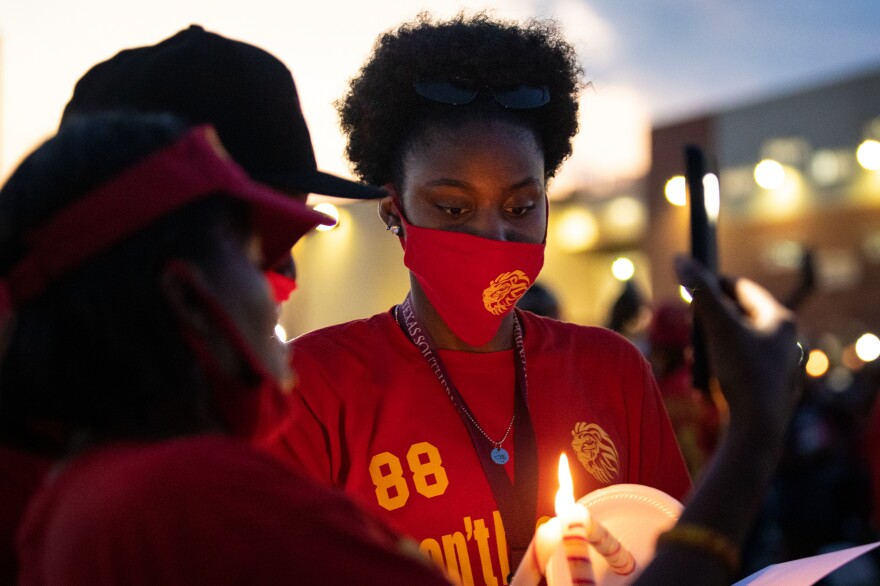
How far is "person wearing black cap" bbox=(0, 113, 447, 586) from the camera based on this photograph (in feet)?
3.88

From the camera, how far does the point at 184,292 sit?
4.33ft

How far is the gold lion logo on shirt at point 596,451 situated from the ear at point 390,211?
76 cm

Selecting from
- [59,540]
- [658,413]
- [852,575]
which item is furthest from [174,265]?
[852,575]

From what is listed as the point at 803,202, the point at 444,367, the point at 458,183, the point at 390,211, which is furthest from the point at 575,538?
the point at 803,202

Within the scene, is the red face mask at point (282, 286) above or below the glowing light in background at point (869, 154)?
above

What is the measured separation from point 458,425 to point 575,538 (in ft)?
2.71

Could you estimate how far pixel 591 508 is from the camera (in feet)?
6.42

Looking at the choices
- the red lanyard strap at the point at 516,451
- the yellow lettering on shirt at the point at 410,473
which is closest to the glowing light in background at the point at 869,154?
the red lanyard strap at the point at 516,451

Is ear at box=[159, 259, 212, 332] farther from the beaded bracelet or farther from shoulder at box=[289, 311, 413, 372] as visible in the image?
shoulder at box=[289, 311, 413, 372]

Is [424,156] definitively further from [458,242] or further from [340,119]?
[340,119]

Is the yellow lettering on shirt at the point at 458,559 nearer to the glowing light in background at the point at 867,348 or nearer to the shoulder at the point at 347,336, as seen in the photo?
the shoulder at the point at 347,336

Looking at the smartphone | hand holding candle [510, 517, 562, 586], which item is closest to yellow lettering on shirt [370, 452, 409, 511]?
hand holding candle [510, 517, 562, 586]

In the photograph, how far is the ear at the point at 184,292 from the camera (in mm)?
1294

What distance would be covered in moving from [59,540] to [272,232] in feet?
2.38
